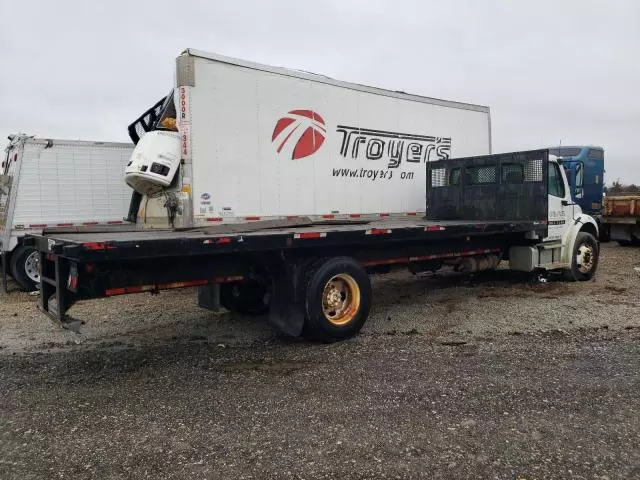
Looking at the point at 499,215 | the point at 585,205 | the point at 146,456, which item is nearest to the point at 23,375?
the point at 146,456

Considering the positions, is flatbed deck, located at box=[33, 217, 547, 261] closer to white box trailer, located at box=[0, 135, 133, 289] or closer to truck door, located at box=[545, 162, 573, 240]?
truck door, located at box=[545, 162, 573, 240]

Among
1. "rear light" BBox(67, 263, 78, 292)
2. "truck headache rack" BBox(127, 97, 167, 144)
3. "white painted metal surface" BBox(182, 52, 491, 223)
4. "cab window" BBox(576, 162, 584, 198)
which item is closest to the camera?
"rear light" BBox(67, 263, 78, 292)

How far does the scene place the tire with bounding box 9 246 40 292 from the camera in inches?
417

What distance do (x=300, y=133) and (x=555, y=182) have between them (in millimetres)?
4515

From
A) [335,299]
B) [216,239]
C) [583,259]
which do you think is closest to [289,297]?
[335,299]

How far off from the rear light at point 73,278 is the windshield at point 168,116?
3.68 meters

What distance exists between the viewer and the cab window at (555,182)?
938 cm

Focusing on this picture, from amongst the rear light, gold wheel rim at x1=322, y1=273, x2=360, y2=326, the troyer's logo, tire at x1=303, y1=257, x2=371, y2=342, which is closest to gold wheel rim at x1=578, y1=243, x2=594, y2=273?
the troyer's logo

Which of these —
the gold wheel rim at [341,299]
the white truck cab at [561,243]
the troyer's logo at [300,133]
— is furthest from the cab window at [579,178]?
the gold wheel rim at [341,299]

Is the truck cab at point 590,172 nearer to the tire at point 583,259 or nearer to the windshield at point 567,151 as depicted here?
the windshield at point 567,151

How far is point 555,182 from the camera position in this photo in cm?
948

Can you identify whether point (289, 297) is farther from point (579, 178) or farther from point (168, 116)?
point (579, 178)

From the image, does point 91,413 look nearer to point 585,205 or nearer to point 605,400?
point 605,400

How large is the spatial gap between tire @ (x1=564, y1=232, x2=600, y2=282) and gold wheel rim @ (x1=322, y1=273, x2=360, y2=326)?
213 inches
